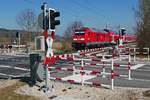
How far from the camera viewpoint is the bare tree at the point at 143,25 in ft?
134

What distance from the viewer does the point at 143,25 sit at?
137ft

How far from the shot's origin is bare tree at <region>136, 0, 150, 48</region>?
40750mm

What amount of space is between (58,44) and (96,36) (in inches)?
494

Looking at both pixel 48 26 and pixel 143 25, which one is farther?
pixel 143 25

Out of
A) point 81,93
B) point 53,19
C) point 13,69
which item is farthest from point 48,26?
point 13,69

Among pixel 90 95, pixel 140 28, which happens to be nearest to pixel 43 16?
pixel 90 95

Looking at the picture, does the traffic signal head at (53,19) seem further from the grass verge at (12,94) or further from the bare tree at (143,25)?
the bare tree at (143,25)

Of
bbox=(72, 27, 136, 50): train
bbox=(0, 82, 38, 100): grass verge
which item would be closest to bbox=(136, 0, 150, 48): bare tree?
bbox=(72, 27, 136, 50): train

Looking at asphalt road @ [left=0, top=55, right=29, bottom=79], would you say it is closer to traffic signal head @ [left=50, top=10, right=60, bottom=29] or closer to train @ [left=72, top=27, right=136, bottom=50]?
traffic signal head @ [left=50, top=10, right=60, bottom=29]

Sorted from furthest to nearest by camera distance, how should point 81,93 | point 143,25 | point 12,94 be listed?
point 143,25
point 12,94
point 81,93

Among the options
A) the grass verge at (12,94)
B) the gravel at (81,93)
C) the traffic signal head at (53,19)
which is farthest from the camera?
the traffic signal head at (53,19)

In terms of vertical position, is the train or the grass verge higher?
the train

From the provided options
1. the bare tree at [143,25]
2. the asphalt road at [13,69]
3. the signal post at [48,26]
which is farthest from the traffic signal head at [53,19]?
the bare tree at [143,25]

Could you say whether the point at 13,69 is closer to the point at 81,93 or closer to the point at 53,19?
the point at 53,19
